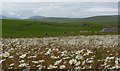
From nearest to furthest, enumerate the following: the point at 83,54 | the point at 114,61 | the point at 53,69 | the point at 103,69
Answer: the point at 103,69
the point at 53,69
the point at 114,61
the point at 83,54

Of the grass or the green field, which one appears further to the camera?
the green field

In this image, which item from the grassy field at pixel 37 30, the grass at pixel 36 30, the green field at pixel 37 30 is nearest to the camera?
the grass at pixel 36 30

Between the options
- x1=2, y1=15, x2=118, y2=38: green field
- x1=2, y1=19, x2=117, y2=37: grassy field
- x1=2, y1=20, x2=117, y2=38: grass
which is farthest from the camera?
x1=2, y1=19, x2=117, y2=37: grassy field

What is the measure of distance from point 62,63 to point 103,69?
1.84 meters

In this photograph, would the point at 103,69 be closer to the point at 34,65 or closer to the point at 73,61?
the point at 73,61

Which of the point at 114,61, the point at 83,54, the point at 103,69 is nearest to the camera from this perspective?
the point at 103,69

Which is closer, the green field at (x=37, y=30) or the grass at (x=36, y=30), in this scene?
the grass at (x=36, y=30)

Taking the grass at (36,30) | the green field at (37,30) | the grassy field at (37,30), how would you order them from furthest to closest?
the grassy field at (37,30) < the green field at (37,30) < the grass at (36,30)

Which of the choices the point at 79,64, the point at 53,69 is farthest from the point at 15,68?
the point at 79,64

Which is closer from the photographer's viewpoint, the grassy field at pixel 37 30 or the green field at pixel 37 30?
the green field at pixel 37 30

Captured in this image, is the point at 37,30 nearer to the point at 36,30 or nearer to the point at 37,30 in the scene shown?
the point at 37,30

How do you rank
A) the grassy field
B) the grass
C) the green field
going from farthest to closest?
the grassy field, the green field, the grass

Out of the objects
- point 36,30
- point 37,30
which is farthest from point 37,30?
point 36,30

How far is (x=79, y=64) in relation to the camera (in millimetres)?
9312
